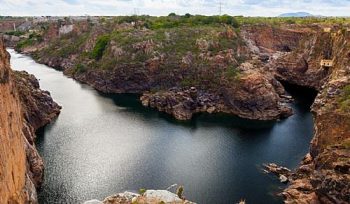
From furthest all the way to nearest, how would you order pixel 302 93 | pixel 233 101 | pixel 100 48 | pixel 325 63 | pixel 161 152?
pixel 100 48 < pixel 302 93 < pixel 325 63 < pixel 233 101 < pixel 161 152

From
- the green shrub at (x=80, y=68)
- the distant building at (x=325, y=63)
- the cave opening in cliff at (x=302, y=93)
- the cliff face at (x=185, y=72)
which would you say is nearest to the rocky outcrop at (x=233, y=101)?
the cliff face at (x=185, y=72)

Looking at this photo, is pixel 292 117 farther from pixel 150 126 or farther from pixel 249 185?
pixel 249 185

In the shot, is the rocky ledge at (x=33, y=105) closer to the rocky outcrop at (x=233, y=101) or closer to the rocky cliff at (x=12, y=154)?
the rocky cliff at (x=12, y=154)

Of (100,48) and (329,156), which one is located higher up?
(100,48)

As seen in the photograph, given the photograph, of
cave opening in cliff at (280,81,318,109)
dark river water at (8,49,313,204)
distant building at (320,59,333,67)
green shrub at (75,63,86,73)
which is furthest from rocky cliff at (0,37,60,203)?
distant building at (320,59,333,67)

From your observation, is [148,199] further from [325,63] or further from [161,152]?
[325,63]

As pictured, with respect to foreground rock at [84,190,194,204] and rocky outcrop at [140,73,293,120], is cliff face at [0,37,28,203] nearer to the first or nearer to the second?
foreground rock at [84,190,194,204]

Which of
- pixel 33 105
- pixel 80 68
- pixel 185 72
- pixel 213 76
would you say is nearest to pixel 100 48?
pixel 80 68
